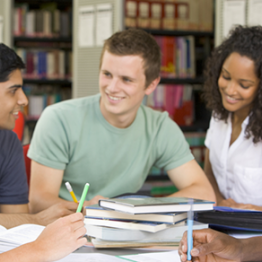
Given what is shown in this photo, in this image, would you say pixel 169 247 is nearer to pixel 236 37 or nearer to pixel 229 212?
pixel 229 212

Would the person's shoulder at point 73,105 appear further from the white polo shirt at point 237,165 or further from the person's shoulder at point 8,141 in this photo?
the white polo shirt at point 237,165

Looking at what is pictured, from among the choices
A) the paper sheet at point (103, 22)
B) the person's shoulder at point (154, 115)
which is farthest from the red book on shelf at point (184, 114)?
the person's shoulder at point (154, 115)

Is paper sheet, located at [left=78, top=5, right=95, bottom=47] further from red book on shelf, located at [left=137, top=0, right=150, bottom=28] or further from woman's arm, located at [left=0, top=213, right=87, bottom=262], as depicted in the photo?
woman's arm, located at [left=0, top=213, right=87, bottom=262]

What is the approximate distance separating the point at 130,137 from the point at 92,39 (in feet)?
6.60

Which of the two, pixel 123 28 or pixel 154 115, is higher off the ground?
pixel 123 28

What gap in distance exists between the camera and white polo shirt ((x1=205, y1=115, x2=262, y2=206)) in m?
1.56

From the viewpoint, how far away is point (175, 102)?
357 cm

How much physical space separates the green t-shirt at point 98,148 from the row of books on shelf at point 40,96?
96.1 inches

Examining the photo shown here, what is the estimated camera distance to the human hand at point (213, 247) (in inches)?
31.1

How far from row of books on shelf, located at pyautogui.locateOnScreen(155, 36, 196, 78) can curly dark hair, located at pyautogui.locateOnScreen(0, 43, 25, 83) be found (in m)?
2.30

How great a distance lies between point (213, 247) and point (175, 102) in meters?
2.83

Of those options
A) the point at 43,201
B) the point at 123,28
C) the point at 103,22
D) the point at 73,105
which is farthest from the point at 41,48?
the point at 43,201

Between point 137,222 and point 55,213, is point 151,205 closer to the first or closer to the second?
point 137,222

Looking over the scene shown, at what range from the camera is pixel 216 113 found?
1780 millimetres
